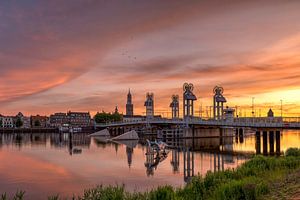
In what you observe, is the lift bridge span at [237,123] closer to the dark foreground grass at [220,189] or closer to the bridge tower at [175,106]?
the bridge tower at [175,106]

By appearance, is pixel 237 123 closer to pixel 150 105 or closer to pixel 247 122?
pixel 247 122

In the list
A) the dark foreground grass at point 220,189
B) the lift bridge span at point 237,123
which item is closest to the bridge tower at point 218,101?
the lift bridge span at point 237,123

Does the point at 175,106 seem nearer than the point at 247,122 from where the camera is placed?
No

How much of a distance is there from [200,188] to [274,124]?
59.6 meters

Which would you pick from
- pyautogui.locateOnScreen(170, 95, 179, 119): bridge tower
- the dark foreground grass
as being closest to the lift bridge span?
pyautogui.locateOnScreen(170, 95, 179, 119): bridge tower

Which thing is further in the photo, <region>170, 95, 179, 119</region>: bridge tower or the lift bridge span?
<region>170, 95, 179, 119</region>: bridge tower

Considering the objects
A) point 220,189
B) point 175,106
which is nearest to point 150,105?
point 175,106

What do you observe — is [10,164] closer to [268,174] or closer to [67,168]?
[67,168]

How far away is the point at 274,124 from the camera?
253 feet

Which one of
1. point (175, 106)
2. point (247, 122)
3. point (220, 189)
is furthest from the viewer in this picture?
point (175, 106)

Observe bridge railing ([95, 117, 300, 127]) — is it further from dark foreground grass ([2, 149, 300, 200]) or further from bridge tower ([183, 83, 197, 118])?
dark foreground grass ([2, 149, 300, 200])

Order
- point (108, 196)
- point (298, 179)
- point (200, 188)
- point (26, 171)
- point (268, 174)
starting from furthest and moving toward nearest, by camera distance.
A: point (26, 171)
point (268, 174)
point (200, 188)
point (298, 179)
point (108, 196)

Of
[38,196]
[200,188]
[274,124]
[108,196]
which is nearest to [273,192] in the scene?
[200,188]

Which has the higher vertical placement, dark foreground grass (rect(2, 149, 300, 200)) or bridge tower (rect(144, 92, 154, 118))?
bridge tower (rect(144, 92, 154, 118))
